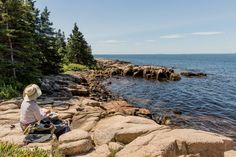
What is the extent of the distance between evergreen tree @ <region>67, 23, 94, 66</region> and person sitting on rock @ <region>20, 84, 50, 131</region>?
53.4 metres

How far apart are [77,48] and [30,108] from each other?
54.3 meters

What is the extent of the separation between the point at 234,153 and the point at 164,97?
22.0 meters

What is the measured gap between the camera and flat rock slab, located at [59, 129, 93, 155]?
8440mm

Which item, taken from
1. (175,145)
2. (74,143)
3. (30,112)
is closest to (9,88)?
(30,112)

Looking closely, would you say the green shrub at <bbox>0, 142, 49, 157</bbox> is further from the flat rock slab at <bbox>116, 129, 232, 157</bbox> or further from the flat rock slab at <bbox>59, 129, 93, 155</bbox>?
the flat rock slab at <bbox>116, 129, 232, 157</bbox>

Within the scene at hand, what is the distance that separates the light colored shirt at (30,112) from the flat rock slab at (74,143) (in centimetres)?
131

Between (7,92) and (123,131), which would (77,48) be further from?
(123,131)

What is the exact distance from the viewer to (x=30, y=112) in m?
9.69

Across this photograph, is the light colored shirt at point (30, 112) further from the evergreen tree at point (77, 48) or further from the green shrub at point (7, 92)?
the evergreen tree at point (77, 48)

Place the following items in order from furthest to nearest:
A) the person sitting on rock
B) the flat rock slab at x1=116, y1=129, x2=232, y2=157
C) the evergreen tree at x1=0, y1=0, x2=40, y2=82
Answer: the evergreen tree at x1=0, y1=0, x2=40, y2=82, the person sitting on rock, the flat rock slab at x1=116, y1=129, x2=232, y2=157

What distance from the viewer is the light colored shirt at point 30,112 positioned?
9578 mm

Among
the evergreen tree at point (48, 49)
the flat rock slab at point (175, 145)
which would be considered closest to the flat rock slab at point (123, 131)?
the flat rock slab at point (175, 145)

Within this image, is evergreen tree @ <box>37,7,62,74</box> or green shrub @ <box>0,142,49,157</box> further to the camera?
evergreen tree @ <box>37,7,62,74</box>

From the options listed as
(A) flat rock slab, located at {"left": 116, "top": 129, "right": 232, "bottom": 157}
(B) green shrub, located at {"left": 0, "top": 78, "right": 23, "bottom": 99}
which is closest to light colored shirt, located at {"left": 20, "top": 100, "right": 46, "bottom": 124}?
(A) flat rock slab, located at {"left": 116, "top": 129, "right": 232, "bottom": 157}
